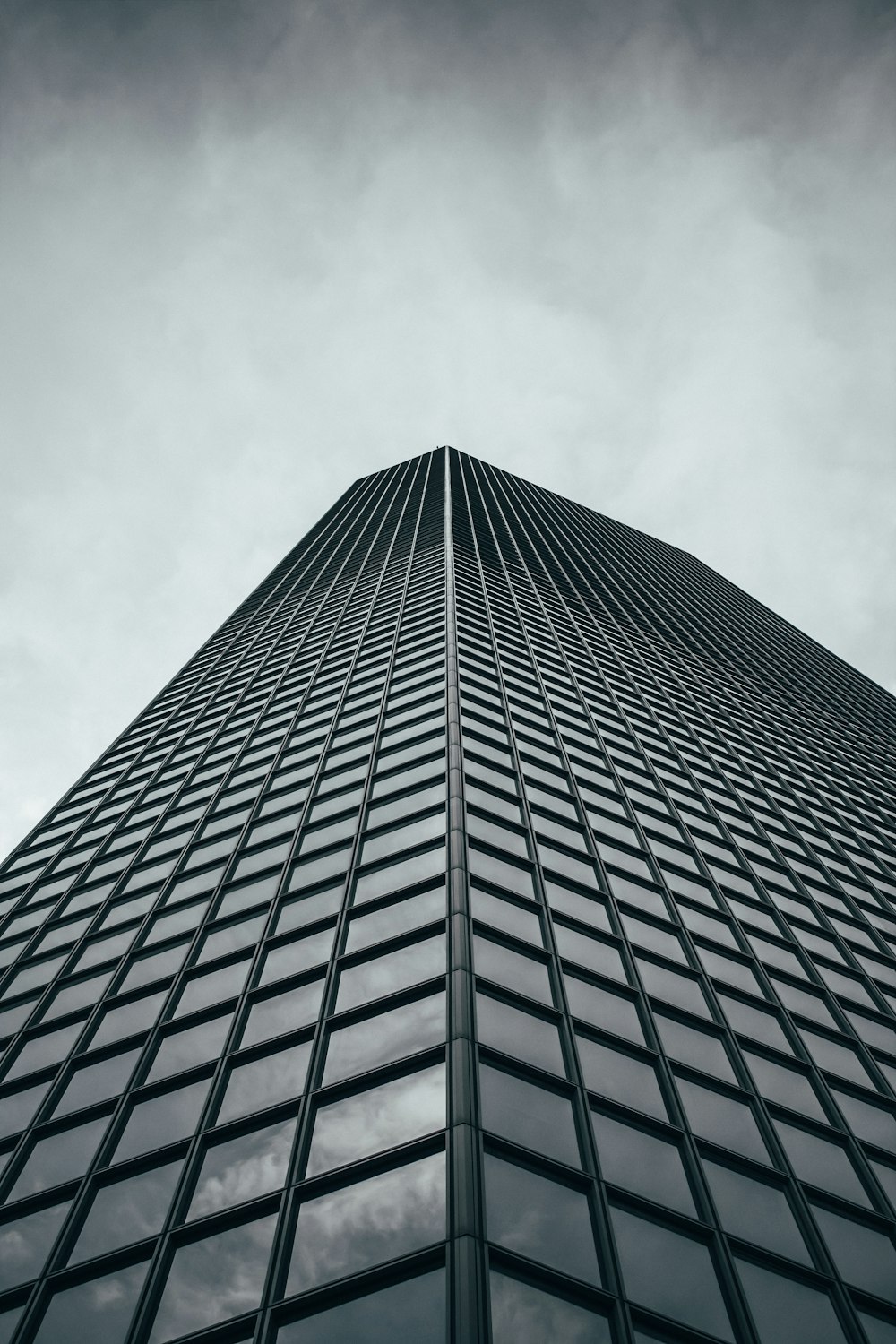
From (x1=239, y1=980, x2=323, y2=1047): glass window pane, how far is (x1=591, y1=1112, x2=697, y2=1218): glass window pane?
5.29m

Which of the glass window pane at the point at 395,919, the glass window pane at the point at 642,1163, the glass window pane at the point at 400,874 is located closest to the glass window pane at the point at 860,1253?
the glass window pane at the point at 642,1163

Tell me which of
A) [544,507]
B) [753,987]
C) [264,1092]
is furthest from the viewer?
[544,507]

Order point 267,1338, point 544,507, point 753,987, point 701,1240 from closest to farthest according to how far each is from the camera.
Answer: point 267,1338, point 701,1240, point 753,987, point 544,507

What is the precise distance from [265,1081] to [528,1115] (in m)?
4.57

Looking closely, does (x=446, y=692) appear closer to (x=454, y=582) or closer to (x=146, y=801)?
(x=146, y=801)

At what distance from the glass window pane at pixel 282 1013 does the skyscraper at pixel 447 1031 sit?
0.06 meters

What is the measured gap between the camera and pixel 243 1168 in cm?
1409

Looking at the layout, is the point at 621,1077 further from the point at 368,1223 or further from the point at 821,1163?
the point at 368,1223

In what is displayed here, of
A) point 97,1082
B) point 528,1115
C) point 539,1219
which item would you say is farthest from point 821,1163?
point 97,1082

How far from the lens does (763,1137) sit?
52.1 feet

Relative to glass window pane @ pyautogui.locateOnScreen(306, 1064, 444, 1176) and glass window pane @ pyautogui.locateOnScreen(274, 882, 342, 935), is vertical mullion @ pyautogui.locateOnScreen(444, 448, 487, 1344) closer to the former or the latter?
glass window pane @ pyautogui.locateOnScreen(306, 1064, 444, 1176)

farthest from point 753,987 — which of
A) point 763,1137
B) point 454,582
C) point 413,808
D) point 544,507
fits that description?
point 544,507

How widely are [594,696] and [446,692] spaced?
1045 centimetres

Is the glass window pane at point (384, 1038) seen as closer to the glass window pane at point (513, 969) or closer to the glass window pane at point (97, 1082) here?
the glass window pane at point (513, 969)
